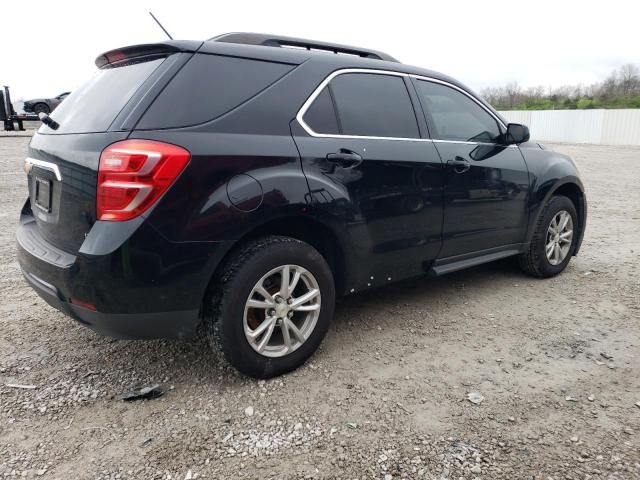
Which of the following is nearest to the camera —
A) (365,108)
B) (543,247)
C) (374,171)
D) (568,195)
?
(374,171)

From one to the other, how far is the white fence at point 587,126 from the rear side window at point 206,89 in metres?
29.8

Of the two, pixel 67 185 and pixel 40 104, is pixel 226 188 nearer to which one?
pixel 67 185

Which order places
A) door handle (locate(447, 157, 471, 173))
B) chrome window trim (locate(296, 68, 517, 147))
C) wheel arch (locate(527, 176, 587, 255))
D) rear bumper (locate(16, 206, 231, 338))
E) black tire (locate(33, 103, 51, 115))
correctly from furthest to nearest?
black tire (locate(33, 103, 51, 115)) < wheel arch (locate(527, 176, 587, 255)) < door handle (locate(447, 157, 471, 173)) < chrome window trim (locate(296, 68, 517, 147)) < rear bumper (locate(16, 206, 231, 338))

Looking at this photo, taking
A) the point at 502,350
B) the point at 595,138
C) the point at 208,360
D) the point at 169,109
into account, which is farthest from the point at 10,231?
the point at 595,138

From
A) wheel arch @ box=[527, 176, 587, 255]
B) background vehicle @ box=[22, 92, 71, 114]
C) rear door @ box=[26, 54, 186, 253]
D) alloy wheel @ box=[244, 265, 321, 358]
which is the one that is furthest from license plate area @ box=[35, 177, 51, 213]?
background vehicle @ box=[22, 92, 71, 114]

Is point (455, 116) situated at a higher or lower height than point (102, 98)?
lower

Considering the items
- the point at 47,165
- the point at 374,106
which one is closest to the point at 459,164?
the point at 374,106

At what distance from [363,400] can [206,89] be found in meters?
1.79

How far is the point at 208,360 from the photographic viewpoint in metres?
3.04

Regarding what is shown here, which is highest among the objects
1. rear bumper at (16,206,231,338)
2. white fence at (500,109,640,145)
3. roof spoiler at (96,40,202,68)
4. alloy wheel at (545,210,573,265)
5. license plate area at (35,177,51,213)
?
roof spoiler at (96,40,202,68)

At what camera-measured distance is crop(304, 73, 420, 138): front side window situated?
297 cm

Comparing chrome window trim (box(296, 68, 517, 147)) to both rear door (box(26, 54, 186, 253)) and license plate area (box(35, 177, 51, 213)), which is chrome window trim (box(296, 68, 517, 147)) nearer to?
rear door (box(26, 54, 186, 253))

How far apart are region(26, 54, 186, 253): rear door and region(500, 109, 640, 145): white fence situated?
30.1m

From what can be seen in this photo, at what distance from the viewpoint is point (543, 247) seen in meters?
4.45
